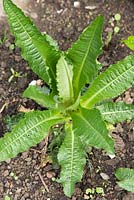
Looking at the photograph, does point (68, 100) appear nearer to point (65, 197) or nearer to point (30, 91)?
point (30, 91)

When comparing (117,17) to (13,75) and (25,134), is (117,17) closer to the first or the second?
(13,75)

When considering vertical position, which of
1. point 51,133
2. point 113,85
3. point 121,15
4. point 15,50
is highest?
point 121,15

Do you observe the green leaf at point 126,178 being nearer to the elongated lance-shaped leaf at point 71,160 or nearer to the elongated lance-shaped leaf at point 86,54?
the elongated lance-shaped leaf at point 71,160

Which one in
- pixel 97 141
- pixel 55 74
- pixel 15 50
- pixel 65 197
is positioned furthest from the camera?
pixel 15 50

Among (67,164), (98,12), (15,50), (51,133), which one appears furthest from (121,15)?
(67,164)

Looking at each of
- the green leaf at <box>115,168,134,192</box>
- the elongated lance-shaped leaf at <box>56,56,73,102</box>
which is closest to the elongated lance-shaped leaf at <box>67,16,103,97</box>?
the elongated lance-shaped leaf at <box>56,56,73,102</box>

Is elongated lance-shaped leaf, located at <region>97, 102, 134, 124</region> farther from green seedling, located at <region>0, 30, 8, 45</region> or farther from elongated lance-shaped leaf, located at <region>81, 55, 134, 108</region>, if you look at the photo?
green seedling, located at <region>0, 30, 8, 45</region>
